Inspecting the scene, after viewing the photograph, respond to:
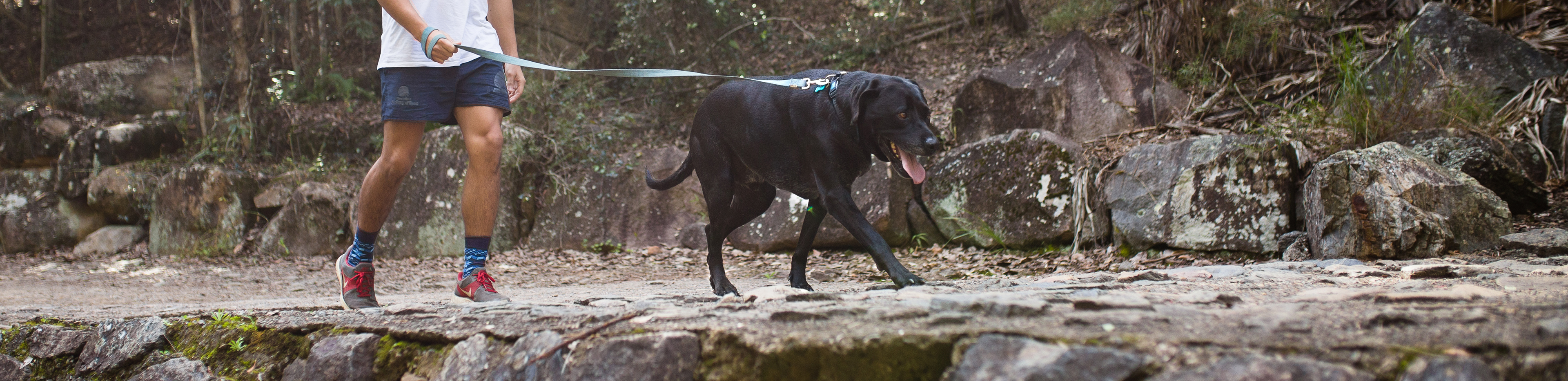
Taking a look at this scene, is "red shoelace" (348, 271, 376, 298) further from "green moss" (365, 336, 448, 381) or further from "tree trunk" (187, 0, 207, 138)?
"tree trunk" (187, 0, 207, 138)

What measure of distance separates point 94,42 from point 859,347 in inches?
456

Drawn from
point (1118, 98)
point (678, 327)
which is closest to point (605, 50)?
point (1118, 98)

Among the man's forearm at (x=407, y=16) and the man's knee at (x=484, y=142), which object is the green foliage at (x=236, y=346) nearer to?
the man's knee at (x=484, y=142)

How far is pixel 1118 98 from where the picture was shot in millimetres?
5180

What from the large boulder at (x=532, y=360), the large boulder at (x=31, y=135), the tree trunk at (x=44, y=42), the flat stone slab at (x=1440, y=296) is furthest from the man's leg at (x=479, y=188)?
the tree trunk at (x=44, y=42)

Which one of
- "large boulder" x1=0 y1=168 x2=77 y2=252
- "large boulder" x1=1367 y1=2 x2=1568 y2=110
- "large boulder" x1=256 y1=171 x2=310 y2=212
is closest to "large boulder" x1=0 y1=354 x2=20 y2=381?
"large boulder" x1=256 y1=171 x2=310 y2=212

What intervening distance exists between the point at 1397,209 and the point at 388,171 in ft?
11.8

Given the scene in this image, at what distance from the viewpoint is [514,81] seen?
2830 millimetres

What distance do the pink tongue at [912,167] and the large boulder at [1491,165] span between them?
246 centimetres

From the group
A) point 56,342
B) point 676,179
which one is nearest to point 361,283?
point 56,342

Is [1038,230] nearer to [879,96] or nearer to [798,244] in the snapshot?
[798,244]

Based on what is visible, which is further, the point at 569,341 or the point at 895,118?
the point at 895,118

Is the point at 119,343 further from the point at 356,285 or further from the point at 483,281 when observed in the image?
the point at 483,281

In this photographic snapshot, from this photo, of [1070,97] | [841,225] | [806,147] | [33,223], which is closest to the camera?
[806,147]
